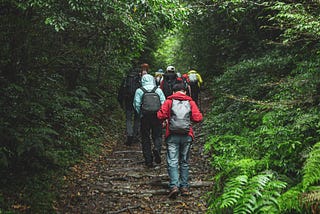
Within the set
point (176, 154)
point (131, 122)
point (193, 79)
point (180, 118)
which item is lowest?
point (176, 154)

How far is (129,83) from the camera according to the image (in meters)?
9.45

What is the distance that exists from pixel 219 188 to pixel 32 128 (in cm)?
413

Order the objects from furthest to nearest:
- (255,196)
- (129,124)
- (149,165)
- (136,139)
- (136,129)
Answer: (136,139), (136,129), (129,124), (149,165), (255,196)

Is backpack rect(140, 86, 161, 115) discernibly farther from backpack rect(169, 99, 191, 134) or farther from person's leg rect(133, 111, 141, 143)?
person's leg rect(133, 111, 141, 143)

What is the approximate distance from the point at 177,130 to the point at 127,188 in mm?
1815

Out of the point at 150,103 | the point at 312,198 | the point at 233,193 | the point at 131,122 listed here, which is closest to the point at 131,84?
the point at 131,122

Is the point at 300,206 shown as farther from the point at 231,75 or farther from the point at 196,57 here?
the point at 196,57

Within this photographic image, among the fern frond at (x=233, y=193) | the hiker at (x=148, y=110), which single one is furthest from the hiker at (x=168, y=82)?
the fern frond at (x=233, y=193)

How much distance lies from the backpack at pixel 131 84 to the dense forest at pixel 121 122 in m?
1.00

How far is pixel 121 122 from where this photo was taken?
42.9ft

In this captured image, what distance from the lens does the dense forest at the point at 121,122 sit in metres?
4.31

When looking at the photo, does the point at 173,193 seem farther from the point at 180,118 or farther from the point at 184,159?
the point at 180,118

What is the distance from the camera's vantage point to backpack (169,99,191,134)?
5.84m

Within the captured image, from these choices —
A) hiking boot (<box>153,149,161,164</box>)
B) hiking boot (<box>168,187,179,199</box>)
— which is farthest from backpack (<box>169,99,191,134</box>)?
hiking boot (<box>153,149,161,164</box>)
